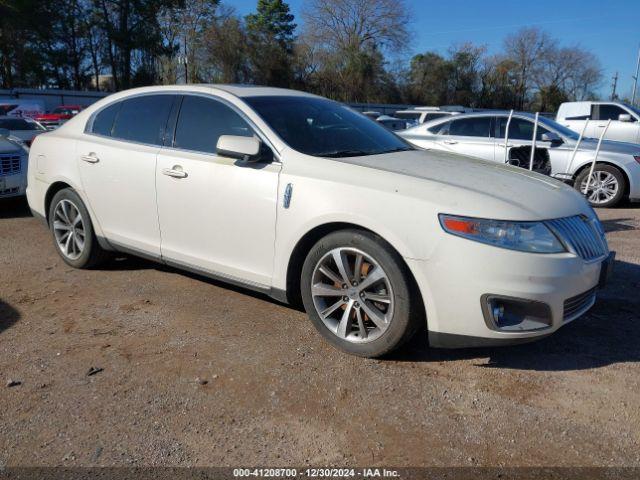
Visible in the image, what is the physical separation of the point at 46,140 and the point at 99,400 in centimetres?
322

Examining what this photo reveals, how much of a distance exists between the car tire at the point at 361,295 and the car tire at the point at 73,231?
2.32 metres

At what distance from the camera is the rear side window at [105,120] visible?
191 inches

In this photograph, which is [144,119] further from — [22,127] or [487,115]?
[22,127]

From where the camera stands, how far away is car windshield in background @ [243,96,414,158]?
386 centimetres

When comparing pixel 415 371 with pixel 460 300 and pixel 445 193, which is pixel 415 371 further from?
pixel 445 193

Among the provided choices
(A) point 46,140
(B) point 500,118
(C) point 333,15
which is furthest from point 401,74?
(A) point 46,140

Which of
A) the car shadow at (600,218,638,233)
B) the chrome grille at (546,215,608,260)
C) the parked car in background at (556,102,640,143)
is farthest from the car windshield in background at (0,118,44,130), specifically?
the parked car in background at (556,102,640,143)

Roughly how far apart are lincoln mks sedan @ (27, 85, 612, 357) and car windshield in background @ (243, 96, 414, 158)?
2 cm

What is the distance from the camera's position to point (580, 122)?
1593 centimetres

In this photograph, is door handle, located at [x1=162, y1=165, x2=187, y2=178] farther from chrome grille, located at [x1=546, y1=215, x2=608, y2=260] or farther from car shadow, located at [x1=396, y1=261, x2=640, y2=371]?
chrome grille, located at [x1=546, y1=215, x2=608, y2=260]

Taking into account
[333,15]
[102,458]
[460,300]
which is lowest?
[102,458]

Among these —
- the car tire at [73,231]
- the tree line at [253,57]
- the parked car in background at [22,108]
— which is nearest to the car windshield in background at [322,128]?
the car tire at [73,231]

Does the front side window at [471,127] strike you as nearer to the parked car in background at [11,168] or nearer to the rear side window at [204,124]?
the rear side window at [204,124]

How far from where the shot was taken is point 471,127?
10.0 m
